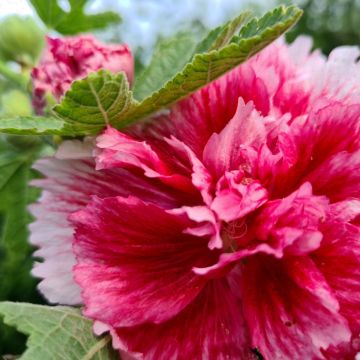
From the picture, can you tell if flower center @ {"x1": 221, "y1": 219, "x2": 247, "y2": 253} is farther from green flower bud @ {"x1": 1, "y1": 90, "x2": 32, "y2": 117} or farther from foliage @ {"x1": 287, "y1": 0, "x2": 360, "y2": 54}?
foliage @ {"x1": 287, "y1": 0, "x2": 360, "y2": 54}

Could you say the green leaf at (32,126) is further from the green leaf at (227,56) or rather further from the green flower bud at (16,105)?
the green flower bud at (16,105)

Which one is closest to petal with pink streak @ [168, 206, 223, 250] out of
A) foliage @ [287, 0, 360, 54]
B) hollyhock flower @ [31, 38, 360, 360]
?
hollyhock flower @ [31, 38, 360, 360]

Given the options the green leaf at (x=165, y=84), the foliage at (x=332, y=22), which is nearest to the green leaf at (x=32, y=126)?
the green leaf at (x=165, y=84)

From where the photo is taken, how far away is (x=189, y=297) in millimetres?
464

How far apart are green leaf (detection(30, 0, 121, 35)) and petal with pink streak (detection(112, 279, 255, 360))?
391mm

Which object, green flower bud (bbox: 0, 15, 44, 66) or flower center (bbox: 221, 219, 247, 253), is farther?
green flower bud (bbox: 0, 15, 44, 66)

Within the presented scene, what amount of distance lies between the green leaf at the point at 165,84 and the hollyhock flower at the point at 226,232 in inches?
0.8

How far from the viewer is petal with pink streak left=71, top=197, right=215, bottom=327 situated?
0.46 meters

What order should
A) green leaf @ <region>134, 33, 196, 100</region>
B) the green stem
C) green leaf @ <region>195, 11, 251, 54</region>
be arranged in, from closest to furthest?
green leaf @ <region>195, 11, 251, 54</region>
green leaf @ <region>134, 33, 196, 100</region>
the green stem

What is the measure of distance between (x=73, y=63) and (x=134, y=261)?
0.74ft

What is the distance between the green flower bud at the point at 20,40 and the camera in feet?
2.62

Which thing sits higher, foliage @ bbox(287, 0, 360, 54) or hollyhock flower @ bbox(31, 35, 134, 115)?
foliage @ bbox(287, 0, 360, 54)

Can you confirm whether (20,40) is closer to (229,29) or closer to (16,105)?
(16,105)

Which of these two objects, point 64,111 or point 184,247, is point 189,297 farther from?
point 64,111
